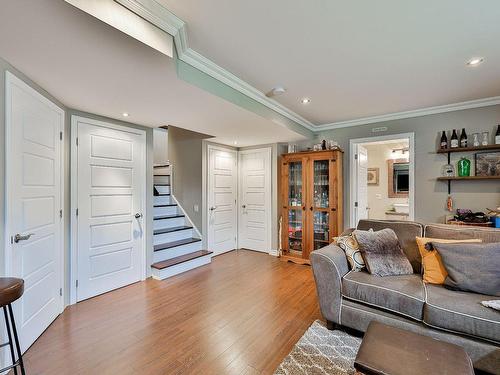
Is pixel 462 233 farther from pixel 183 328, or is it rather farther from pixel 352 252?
pixel 183 328

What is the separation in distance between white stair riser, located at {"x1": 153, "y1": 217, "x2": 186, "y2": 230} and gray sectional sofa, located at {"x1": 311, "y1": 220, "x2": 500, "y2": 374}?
9.24ft

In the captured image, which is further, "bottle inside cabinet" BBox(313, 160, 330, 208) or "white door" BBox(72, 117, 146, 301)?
"bottle inside cabinet" BBox(313, 160, 330, 208)

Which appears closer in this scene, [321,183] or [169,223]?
[321,183]

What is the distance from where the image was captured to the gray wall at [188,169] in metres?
4.49

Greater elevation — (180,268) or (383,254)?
(383,254)

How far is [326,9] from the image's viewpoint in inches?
63.3

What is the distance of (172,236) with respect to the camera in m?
4.14

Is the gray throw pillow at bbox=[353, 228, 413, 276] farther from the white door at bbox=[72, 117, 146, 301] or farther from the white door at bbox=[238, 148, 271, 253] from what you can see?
the white door at bbox=[72, 117, 146, 301]

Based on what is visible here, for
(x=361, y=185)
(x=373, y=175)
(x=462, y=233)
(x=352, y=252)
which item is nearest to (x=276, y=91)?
(x=352, y=252)

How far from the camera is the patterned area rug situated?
1.72 metres

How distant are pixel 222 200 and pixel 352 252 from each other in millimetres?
2938

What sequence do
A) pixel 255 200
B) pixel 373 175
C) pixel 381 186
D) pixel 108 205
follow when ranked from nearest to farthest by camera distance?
pixel 108 205 → pixel 255 200 → pixel 381 186 → pixel 373 175

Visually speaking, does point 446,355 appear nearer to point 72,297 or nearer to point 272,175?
point 72,297

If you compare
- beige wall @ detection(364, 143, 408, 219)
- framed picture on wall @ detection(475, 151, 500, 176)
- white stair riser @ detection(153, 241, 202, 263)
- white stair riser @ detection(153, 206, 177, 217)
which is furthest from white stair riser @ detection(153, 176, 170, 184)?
framed picture on wall @ detection(475, 151, 500, 176)
